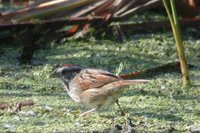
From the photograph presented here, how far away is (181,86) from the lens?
669 centimetres

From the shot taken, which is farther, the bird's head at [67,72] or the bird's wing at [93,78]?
the bird's head at [67,72]

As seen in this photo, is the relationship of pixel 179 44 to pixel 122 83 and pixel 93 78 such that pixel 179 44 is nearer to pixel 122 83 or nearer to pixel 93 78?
pixel 93 78

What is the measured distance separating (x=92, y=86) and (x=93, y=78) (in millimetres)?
86

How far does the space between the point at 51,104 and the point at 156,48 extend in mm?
2343

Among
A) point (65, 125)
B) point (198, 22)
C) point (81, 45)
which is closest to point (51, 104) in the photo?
point (65, 125)

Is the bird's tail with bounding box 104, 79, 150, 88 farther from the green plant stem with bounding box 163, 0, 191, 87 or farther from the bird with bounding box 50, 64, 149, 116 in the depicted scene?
the green plant stem with bounding box 163, 0, 191, 87

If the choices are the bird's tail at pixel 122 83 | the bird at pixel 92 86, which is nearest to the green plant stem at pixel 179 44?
the bird at pixel 92 86

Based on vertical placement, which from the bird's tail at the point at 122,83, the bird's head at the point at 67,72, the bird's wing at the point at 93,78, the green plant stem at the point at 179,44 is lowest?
the bird's tail at the point at 122,83

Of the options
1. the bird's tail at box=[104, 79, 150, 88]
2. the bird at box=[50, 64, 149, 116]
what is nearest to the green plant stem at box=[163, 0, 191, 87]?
the bird at box=[50, 64, 149, 116]

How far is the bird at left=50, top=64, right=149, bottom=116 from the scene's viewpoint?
5668mm

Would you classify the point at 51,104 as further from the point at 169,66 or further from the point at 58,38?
the point at 58,38

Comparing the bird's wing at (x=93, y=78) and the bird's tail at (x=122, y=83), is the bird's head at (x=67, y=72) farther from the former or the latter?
the bird's tail at (x=122, y=83)

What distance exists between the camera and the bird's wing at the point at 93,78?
5758mm

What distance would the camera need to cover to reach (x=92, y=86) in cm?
588
